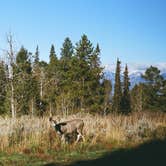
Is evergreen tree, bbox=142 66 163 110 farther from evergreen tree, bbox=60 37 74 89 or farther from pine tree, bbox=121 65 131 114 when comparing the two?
evergreen tree, bbox=60 37 74 89

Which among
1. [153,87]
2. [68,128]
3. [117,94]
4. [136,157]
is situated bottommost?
[136,157]

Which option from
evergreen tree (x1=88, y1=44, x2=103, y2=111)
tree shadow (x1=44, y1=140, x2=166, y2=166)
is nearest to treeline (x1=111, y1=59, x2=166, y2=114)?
evergreen tree (x1=88, y1=44, x2=103, y2=111)

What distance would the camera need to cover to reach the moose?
41.7 ft

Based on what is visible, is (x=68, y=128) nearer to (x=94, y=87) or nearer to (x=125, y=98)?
(x=94, y=87)

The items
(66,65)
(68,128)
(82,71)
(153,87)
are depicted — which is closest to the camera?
(68,128)

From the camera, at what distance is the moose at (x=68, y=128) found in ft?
41.7

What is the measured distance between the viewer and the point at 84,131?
1379cm

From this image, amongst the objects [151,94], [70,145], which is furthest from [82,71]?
[70,145]

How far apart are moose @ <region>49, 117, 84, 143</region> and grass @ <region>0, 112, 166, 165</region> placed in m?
0.26

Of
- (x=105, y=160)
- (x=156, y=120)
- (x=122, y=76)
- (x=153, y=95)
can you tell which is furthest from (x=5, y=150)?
(x=122, y=76)

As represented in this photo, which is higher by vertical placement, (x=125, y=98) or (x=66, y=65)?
(x=66, y=65)

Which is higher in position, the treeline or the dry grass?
the treeline

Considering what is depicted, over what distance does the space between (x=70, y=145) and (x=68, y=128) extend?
835 millimetres

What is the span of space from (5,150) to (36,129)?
247 centimetres
